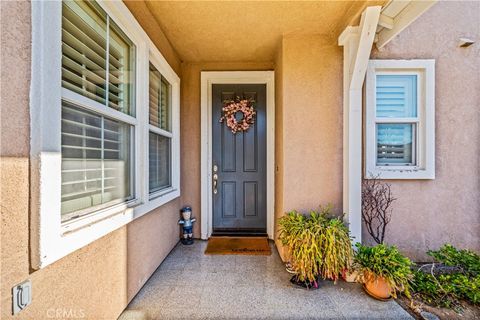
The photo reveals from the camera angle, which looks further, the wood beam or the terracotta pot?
the wood beam

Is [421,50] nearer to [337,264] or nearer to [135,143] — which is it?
[337,264]

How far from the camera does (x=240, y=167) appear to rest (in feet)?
11.1

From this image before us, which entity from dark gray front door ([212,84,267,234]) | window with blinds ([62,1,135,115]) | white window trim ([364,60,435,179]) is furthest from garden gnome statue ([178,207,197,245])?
white window trim ([364,60,435,179])

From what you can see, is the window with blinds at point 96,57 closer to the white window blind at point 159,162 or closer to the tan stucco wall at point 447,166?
the white window blind at point 159,162

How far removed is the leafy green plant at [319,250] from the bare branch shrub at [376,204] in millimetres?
569

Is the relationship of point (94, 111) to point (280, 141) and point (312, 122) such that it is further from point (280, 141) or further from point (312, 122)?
point (312, 122)

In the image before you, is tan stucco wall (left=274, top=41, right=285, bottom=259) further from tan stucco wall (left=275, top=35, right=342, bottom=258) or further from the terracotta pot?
the terracotta pot

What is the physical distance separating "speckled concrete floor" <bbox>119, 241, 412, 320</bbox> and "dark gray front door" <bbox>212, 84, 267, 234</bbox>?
94 cm

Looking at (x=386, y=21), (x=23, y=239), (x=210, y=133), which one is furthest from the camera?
(x=210, y=133)

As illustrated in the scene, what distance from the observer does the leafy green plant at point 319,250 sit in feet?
6.57

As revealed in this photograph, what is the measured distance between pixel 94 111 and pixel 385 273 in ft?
8.13

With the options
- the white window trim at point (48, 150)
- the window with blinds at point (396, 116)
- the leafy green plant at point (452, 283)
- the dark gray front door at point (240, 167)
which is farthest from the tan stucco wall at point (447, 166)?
the white window trim at point (48, 150)

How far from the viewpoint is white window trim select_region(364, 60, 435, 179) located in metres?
2.53

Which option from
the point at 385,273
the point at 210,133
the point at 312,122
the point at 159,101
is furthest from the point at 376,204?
the point at 159,101
